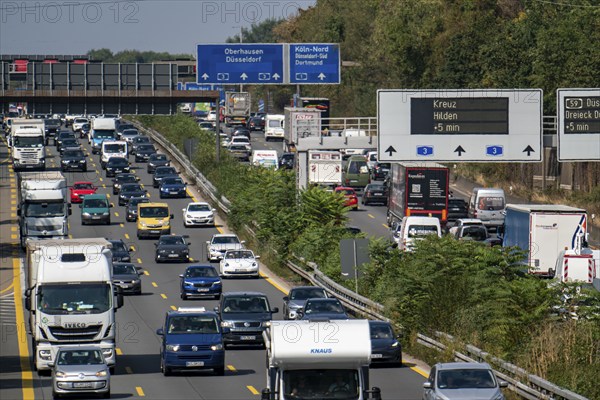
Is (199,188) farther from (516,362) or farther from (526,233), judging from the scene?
(516,362)

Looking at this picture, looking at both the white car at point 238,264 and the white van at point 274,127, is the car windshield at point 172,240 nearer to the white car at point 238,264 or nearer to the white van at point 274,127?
the white car at point 238,264

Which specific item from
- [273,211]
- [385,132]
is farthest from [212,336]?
[273,211]

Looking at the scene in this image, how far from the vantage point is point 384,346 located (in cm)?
3769

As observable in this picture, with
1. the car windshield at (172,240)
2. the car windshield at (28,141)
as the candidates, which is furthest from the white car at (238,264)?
the car windshield at (28,141)

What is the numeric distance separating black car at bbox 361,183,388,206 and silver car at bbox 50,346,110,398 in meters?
57.1

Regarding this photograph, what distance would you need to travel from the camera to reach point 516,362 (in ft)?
112

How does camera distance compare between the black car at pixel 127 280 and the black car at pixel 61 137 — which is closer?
the black car at pixel 127 280

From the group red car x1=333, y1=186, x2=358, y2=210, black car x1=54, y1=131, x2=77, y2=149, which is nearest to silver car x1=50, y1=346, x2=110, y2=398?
red car x1=333, y1=186, x2=358, y2=210

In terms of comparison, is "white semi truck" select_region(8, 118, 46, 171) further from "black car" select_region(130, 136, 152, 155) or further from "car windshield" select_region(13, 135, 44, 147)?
"black car" select_region(130, 136, 152, 155)

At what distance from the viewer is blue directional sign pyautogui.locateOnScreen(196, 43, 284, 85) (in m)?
79.8

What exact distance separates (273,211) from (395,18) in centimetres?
7379

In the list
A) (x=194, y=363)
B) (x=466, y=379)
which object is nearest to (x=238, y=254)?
(x=194, y=363)

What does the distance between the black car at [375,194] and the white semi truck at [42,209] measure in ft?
90.2

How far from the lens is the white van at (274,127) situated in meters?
139
